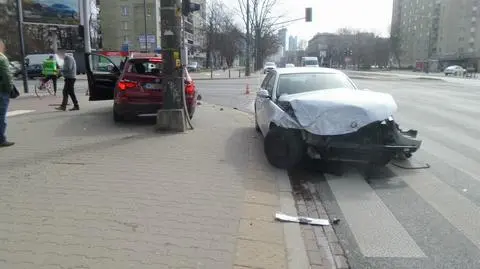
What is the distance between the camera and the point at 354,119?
248 inches

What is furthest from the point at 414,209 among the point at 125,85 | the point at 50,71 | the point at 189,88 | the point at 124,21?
the point at 124,21

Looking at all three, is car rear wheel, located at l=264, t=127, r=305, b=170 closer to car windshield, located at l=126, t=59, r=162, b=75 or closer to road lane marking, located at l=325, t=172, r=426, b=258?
road lane marking, located at l=325, t=172, r=426, b=258

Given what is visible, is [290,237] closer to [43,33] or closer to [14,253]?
[14,253]

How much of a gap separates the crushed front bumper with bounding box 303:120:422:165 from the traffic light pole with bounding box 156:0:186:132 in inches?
138

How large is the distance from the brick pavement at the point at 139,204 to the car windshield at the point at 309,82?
1.23m

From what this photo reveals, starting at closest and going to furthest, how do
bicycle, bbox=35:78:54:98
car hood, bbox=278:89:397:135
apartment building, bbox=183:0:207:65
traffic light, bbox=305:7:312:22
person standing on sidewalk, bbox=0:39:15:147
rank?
1. car hood, bbox=278:89:397:135
2. person standing on sidewalk, bbox=0:39:15:147
3. bicycle, bbox=35:78:54:98
4. traffic light, bbox=305:7:312:22
5. apartment building, bbox=183:0:207:65

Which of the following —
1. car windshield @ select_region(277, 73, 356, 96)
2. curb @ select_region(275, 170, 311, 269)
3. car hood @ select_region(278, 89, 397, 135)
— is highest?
car windshield @ select_region(277, 73, 356, 96)

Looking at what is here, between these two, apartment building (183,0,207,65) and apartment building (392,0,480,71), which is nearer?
apartment building (183,0,207,65)

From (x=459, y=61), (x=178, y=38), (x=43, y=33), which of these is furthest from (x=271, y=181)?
(x=459, y=61)

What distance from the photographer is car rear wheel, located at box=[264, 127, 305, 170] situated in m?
6.68

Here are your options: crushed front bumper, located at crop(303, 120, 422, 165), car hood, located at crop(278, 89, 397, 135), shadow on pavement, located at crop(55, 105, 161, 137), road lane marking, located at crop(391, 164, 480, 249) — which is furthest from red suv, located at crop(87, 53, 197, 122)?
road lane marking, located at crop(391, 164, 480, 249)

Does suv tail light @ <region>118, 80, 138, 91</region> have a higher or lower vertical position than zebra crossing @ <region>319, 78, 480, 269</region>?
higher

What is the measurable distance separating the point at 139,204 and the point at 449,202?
11.8ft

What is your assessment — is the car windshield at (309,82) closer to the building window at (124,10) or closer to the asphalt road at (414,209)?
the asphalt road at (414,209)
